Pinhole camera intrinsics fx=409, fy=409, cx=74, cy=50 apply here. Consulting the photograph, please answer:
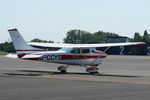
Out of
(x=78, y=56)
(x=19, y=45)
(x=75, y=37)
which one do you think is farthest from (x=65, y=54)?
(x=75, y=37)

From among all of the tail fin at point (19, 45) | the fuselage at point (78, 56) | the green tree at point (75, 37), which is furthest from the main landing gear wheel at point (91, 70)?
the green tree at point (75, 37)

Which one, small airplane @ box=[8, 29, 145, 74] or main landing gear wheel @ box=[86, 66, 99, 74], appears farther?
main landing gear wheel @ box=[86, 66, 99, 74]

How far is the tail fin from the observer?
2612 cm

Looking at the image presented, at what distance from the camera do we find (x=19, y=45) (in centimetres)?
2633

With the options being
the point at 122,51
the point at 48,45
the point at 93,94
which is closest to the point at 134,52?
the point at 122,51

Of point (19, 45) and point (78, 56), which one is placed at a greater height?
point (19, 45)

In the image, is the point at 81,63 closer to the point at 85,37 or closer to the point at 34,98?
the point at 34,98

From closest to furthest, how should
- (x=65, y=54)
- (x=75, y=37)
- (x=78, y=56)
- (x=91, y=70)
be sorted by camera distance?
(x=91, y=70)
(x=65, y=54)
(x=78, y=56)
(x=75, y=37)

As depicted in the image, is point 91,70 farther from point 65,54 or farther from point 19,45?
point 19,45

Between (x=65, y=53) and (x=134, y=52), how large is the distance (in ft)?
251

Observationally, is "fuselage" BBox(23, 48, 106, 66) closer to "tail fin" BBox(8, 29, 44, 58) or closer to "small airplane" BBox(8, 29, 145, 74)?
"small airplane" BBox(8, 29, 145, 74)

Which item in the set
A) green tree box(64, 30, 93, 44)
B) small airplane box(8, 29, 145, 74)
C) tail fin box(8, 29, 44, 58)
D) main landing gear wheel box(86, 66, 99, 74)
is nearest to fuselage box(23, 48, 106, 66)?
small airplane box(8, 29, 145, 74)

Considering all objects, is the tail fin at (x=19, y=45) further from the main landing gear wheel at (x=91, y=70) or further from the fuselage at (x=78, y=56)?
the main landing gear wheel at (x=91, y=70)

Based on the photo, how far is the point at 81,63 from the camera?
27156 mm
